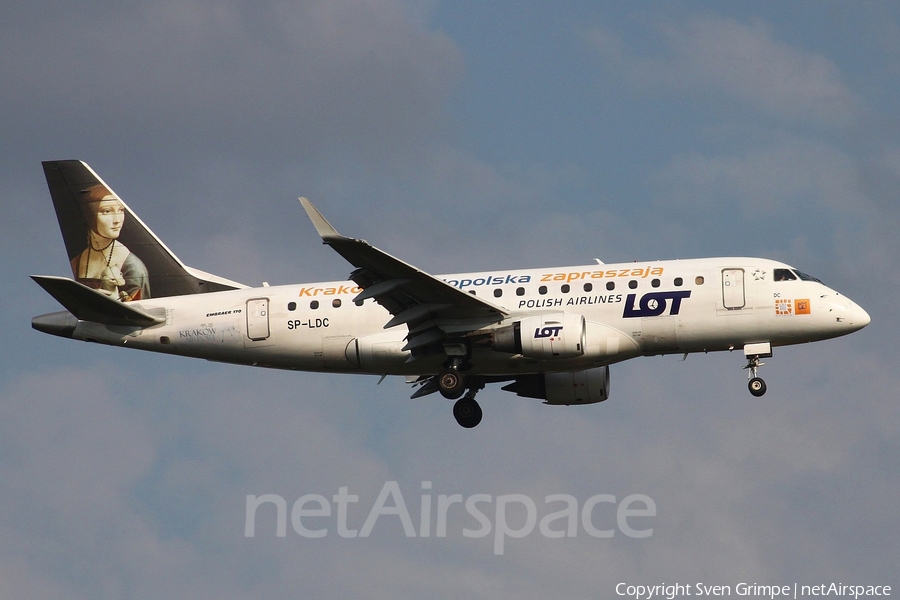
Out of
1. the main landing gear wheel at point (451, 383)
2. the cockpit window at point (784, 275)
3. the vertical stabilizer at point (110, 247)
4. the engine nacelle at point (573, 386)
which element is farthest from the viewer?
the vertical stabilizer at point (110, 247)

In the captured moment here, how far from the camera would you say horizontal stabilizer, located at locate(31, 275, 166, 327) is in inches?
1704

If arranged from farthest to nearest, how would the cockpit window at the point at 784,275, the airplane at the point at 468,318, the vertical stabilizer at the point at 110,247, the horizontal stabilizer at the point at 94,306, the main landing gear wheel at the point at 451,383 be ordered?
the vertical stabilizer at the point at 110,247 < the main landing gear wheel at the point at 451,383 < the cockpit window at the point at 784,275 < the horizontal stabilizer at the point at 94,306 < the airplane at the point at 468,318

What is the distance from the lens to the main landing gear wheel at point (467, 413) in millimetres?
46875

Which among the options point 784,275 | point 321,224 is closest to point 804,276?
point 784,275

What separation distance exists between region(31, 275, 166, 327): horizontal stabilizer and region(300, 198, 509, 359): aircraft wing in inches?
358

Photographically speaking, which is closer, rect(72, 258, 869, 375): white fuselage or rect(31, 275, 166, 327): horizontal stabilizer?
rect(72, 258, 869, 375): white fuselage

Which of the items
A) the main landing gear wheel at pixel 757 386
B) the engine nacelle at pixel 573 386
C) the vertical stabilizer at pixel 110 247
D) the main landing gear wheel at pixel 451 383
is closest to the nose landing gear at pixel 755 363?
the main landing gear wheel at pixel 757 386

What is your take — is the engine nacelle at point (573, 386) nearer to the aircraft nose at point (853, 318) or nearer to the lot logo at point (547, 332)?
the lot logo at point (547, 332)

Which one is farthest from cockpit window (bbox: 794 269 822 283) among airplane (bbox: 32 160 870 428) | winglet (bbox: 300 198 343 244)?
winglet (bbox: 300 198 343 244)

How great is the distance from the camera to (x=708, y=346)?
143ft

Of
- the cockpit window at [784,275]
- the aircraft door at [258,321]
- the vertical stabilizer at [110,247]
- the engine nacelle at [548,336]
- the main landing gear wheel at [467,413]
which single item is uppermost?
the vertical stabilizer at [110,247]

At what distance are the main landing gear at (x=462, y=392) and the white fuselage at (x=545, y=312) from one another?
729mm

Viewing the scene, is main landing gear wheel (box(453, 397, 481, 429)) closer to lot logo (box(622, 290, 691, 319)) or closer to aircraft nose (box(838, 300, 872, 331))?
lot logo (box(622, 290, 691, 319))

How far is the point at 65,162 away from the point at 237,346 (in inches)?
433
